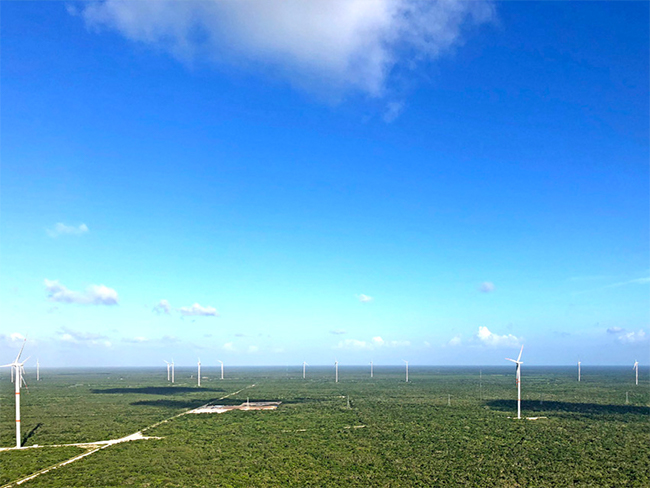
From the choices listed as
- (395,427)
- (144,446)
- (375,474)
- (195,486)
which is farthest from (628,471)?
(144,446)

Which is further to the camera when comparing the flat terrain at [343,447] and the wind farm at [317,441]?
the wind farm at [317,441]

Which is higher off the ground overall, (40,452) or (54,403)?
(40,452)

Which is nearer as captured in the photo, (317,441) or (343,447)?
(343,447)

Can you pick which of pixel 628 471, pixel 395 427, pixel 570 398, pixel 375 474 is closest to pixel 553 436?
pixel 628 471

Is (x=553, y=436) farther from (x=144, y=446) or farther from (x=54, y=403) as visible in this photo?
(x=54, y=403)

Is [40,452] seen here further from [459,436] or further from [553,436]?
[553,436]

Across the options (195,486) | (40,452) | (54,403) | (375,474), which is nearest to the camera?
(195,486)

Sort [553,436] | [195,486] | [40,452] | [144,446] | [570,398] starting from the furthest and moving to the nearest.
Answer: [570,398]
[553,436]
[144,446]
[40,452]
[195,486]

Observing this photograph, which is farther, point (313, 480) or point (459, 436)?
point (459, 436)

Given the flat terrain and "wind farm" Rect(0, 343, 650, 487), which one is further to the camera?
"wind farm" Rect(0, 343, 650, 487)
